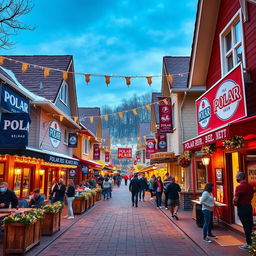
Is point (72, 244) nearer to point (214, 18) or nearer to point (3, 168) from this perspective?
point (3, 168)

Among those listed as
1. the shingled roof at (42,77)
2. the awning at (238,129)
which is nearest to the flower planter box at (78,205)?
the shingled roof at (42,77)

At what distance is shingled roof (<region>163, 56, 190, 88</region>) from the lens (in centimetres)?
1665

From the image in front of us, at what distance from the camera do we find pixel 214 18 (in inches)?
404

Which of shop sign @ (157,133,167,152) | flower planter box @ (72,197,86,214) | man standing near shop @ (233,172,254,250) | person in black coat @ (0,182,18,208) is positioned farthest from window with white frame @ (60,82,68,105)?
man standing near shop @ (233,172,254,250)

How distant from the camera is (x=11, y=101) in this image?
1014cm

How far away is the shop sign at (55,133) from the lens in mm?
15718

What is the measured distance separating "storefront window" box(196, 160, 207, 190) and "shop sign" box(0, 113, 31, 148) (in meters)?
10.3

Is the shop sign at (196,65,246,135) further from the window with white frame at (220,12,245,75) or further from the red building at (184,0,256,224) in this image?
the window with white frame at (220,12,245,75)

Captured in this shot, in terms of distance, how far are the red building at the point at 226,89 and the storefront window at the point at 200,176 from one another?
4.29 m

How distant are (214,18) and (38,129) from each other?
9.62m

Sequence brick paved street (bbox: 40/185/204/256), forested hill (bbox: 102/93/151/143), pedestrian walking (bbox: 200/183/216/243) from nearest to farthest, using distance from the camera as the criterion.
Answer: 1. brick paved street (bbox: 40/185/204/256)
2. pedestrian walking (bbox: 200/183/216/243)
3. forested hill (bbox: 102/93/151/143)

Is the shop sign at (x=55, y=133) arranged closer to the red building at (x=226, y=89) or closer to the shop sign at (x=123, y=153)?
the red building at (x=226, y=89)

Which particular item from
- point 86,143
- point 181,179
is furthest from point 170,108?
point 86,143

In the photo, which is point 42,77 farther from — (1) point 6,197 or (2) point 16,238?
(2) point 16,238
